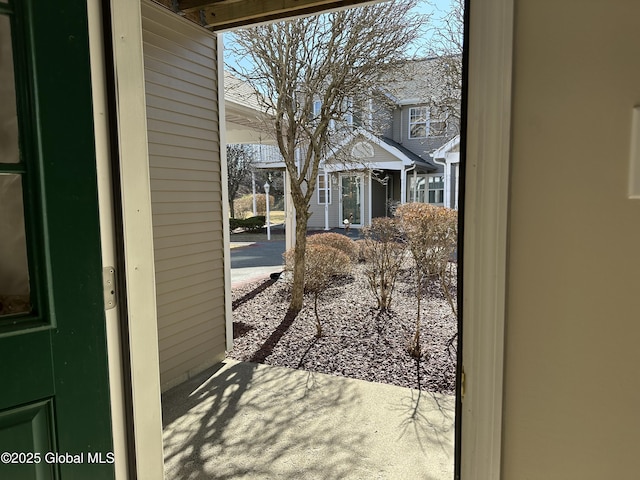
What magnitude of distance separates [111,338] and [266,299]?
512 centimetres

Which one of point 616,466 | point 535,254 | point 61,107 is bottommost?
point 616,466

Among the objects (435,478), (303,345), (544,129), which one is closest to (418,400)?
(435,478)

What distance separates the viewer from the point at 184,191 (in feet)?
11.7

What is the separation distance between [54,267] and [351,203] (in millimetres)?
13001

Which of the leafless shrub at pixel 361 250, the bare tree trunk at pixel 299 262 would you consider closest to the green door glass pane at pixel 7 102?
the bare tree trunk at pixel 299 262

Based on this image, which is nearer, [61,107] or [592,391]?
[592,391]

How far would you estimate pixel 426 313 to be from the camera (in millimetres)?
5352

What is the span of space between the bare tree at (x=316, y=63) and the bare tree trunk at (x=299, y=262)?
0.04 feet

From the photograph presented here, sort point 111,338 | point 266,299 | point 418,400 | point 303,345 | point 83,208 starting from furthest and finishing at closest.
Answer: point 266,299
point 303,345
point 418,400
point 111,338
point 83,208

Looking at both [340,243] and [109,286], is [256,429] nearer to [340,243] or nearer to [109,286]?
[109,286]

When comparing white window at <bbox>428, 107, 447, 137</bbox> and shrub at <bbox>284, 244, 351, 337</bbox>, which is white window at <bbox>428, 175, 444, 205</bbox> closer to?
white window at <bbox>428, 107, 447, 137</bbox>

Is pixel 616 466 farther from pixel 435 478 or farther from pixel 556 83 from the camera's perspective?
pixel 435 478

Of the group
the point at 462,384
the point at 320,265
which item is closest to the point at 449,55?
the point at 320,265

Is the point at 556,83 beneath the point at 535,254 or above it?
above
